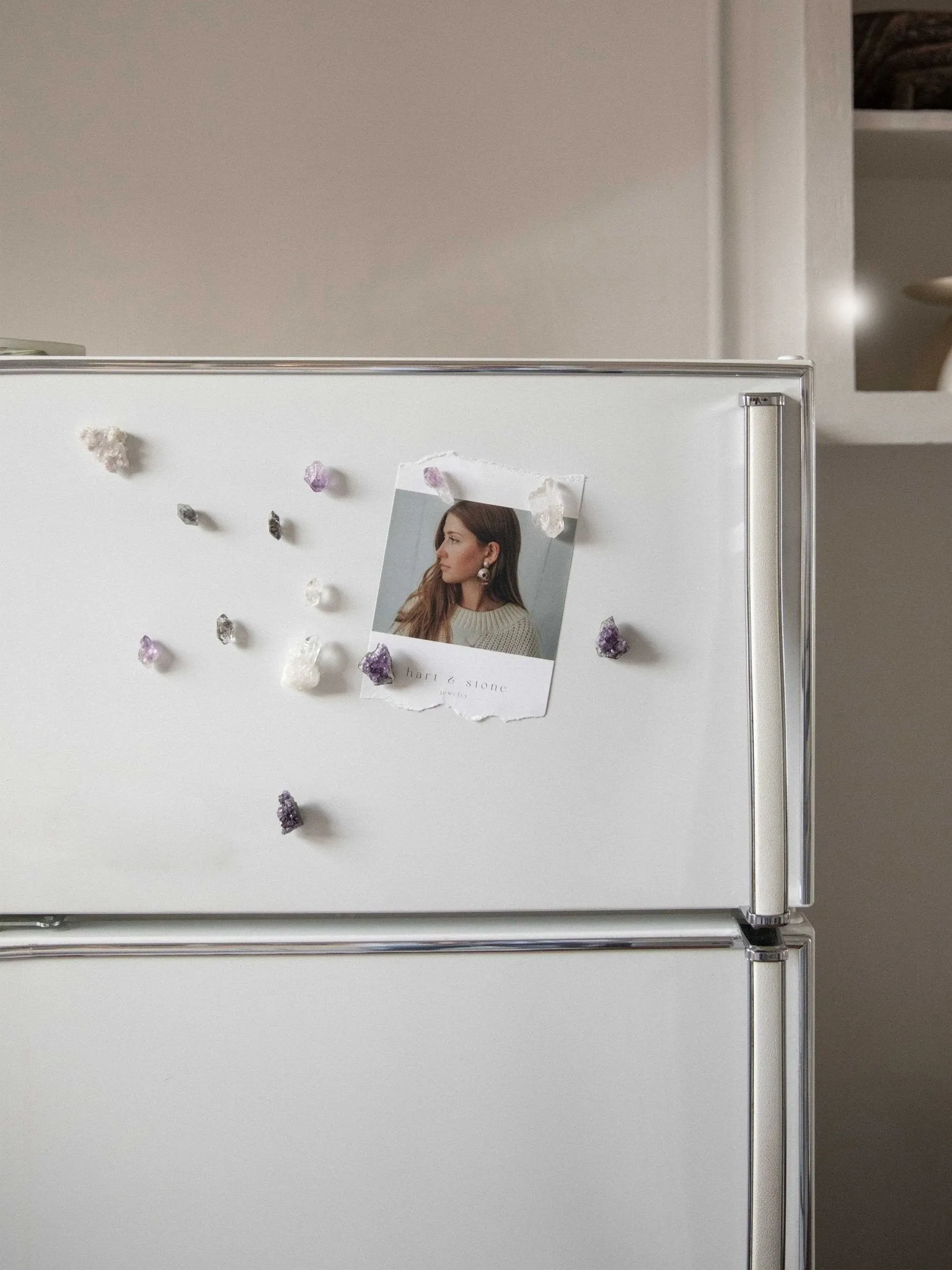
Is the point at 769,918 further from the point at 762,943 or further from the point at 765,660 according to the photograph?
the point at 765,660

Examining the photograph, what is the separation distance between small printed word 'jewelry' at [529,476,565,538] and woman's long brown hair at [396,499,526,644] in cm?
2

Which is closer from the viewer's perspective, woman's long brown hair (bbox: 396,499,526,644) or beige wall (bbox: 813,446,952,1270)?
woman's long brown hair (bbox: 396,499,526,644)

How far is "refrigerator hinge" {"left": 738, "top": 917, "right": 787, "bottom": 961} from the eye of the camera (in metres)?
0.75

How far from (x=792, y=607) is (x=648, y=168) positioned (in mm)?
799

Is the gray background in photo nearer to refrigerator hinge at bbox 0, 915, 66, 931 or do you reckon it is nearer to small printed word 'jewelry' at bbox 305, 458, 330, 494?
small printed word 'jewelry' at bbox 305, 458, 330, 494

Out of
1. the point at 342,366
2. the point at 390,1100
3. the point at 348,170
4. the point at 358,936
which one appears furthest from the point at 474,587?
the point at 348,170

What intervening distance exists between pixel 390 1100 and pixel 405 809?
10.2 inches

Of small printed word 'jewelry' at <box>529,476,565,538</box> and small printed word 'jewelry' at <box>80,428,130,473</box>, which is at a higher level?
small printed word 'jewelry' at <box>80,428,130,473</box>

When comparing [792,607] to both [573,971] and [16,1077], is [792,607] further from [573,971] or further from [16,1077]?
[16,1077]

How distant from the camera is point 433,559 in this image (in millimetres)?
746

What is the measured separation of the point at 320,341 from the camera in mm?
1246

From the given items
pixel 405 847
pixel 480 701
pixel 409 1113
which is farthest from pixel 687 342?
pixel 409 1113

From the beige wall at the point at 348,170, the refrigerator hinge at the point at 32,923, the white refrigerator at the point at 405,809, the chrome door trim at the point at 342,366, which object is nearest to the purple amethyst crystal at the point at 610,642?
the white refrigerator at the point at 405,809

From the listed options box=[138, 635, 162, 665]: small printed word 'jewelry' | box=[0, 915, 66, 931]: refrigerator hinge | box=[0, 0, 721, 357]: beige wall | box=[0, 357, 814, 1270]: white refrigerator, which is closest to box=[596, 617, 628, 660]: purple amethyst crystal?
box=[0, 357, 814, 1270]: white refrigerator
